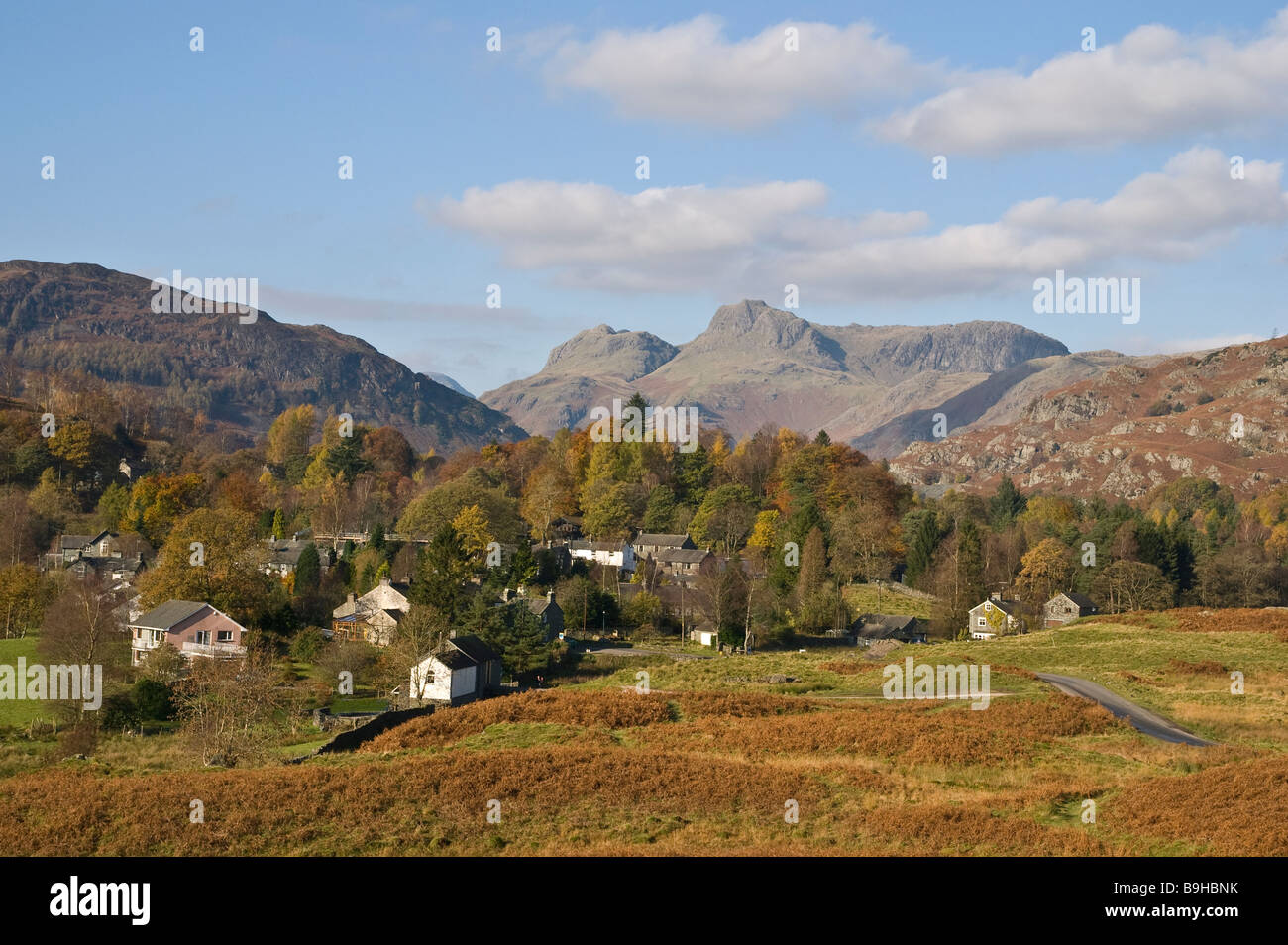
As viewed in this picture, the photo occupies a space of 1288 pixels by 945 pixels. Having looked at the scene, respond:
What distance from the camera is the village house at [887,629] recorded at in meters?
79.9

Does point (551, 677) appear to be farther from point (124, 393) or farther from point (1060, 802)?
point (124, 393)

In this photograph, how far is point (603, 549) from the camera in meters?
99.1

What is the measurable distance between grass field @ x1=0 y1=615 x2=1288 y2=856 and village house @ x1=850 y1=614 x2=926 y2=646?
35.0 meters

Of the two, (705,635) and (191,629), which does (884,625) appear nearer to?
(705,635)

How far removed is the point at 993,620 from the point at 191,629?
59.9 m

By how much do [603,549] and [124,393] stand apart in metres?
137

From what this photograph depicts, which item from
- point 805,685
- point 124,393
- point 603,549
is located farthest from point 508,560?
point 124,393

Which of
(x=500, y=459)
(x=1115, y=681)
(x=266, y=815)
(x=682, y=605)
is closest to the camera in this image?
(x=266, y=815)

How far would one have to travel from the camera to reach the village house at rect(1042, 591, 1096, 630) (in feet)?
292

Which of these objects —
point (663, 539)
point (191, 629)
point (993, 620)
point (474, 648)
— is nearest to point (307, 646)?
point (191, 629)

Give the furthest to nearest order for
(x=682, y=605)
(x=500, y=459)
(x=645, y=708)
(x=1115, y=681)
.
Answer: (x=500, y=459), (x=682, y=605), (x=1115, y=681), (x=645, y=708)

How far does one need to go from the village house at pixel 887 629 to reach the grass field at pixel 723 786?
35015 millimetres

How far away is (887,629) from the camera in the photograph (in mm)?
80500
